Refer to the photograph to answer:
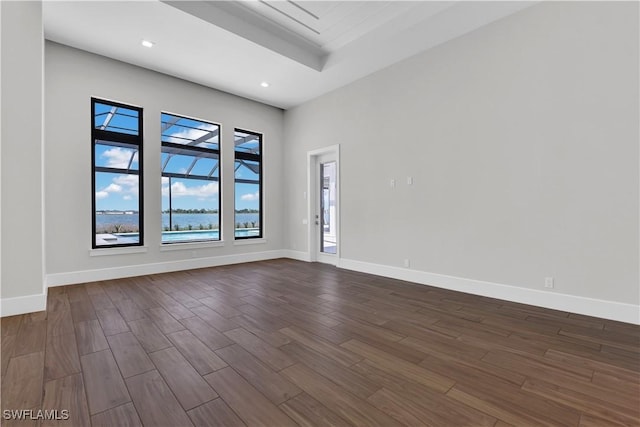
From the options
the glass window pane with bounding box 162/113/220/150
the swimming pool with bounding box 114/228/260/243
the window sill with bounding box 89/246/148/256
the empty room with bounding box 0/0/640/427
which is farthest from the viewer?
the glass window pane with bounding box 162/113/220/150

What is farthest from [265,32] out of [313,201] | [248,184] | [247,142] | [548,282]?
[548,282]

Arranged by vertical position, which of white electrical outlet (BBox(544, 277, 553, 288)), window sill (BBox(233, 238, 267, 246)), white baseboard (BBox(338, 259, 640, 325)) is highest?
window sill (BBox(233, 238, 267, 246))

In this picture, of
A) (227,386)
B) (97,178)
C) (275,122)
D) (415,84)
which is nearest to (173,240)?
(97,178)

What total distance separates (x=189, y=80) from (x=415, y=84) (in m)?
4.17

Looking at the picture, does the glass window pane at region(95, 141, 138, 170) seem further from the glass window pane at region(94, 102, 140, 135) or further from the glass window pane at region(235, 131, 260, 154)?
the glass window pane at region(235, 131, 260, 154)

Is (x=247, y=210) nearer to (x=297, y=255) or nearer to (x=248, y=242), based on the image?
(x=248, y=242)

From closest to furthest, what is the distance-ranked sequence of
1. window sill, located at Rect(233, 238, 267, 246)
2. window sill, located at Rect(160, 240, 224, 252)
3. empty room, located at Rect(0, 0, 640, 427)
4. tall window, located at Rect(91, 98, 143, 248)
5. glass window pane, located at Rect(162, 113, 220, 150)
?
empty room, located at Rect(0, 0, 640, 427) < tall window, located at Rect(91, 98, 143, 248) < window sill, located at Rect(160, 240, 224, 252) < glass window pane, located at Rect(162, 113, 220, 150) < window sill, located at Rect(233, 238, 267, 246)

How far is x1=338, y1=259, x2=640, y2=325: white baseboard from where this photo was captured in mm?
2883

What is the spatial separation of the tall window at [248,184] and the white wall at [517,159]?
9.05 ft

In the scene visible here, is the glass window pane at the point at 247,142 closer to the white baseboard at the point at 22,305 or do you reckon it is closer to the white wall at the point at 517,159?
the white wall at the point at 517,159

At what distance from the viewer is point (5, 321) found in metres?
2.81

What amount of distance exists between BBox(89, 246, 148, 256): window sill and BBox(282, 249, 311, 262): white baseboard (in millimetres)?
3034

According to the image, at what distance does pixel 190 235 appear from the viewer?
19.4ft

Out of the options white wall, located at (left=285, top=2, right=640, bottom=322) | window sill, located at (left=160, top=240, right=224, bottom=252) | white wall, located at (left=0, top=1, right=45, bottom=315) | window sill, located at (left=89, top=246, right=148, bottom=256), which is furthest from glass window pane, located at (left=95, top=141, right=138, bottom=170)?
white wall, located at (left=285, top=2, right=640, bottom=322)
